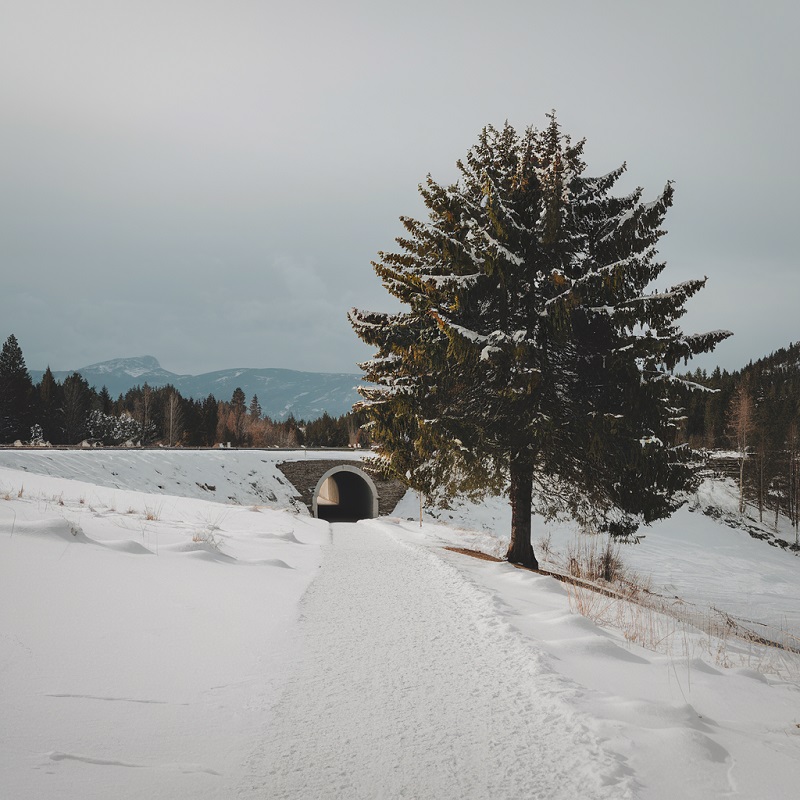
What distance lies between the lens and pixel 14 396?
56.2m

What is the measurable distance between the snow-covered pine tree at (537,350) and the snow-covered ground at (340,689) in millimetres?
3462

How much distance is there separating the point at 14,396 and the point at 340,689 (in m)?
68.3

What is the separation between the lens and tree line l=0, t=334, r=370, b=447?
5675 centimetres

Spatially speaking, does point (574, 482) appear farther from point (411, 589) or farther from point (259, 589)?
point (259, 589)

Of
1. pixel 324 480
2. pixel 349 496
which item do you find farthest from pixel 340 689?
pixel 349 496

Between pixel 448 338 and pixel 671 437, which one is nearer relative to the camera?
pixel 448 338

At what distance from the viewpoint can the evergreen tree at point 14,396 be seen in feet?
181

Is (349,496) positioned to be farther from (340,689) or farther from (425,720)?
(425,720)

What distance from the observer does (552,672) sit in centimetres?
383

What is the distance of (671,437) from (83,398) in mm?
75568

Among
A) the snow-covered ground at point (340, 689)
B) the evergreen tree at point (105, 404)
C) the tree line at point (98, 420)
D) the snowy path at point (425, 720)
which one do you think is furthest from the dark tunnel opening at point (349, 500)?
the evergreen tree at point (105, 404)

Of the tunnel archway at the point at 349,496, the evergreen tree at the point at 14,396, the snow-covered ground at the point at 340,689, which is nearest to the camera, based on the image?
the snow-covered ground at the point at 340,689

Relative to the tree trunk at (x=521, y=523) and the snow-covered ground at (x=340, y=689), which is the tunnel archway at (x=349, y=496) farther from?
the snow-covered ground at (x=340, y=689)

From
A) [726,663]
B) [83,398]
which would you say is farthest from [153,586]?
[83,398]
